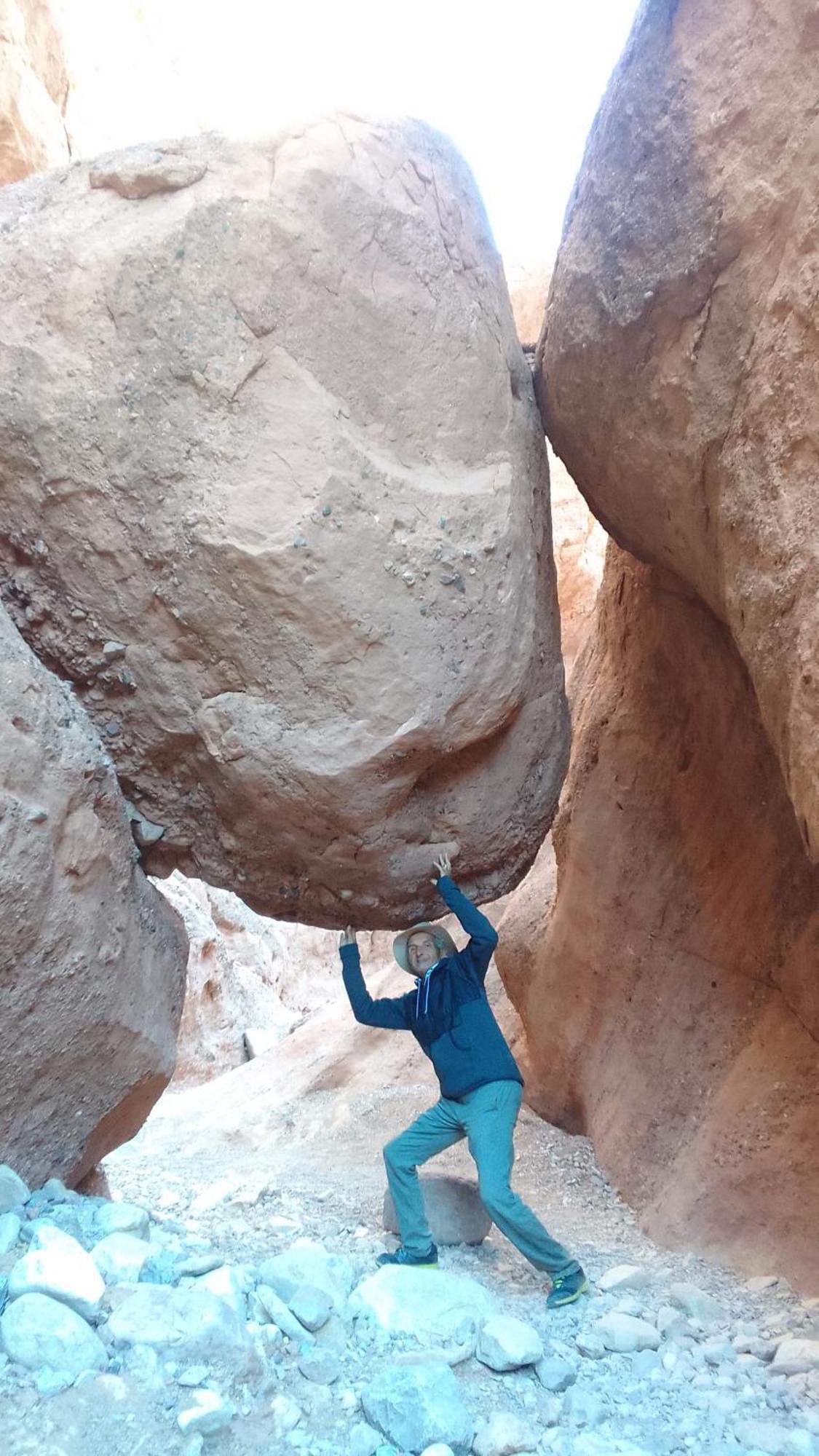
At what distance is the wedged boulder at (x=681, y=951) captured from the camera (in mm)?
3258

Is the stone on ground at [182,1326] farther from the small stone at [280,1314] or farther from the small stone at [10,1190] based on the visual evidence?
the small stone at [10,1190]

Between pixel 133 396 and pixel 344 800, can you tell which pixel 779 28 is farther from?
pixel 344 800

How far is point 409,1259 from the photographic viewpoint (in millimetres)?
2922

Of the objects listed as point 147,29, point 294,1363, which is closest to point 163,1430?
point 294,1363

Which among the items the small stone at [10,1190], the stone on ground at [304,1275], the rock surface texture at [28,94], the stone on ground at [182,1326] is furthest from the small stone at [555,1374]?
the rock surface texture at [28,94]

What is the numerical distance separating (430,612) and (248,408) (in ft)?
2.34

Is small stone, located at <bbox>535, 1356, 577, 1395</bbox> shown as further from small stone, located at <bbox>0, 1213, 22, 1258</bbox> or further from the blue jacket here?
small stone, located at <bbox>0, 1213, 22, 1258</bbox>

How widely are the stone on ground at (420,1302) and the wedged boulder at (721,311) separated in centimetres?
133

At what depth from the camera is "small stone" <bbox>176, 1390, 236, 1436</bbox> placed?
5.61ft

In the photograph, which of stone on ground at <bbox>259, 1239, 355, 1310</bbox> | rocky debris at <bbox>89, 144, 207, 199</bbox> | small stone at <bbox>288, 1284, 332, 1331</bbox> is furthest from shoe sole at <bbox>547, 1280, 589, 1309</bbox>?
rocky debris at <bbox>89, 144, 207, 199</bbox>

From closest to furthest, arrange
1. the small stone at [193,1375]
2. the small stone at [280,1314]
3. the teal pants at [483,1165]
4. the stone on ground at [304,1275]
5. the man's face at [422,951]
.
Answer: the small stone at [193,1375]
the small stone at [280,1314]
the stone on ground at [304,1275]
the teal pants at [483,1165]
the man's face at [422,951]

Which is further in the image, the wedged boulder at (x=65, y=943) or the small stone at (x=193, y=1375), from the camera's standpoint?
the wedged boulder at (x=65, y=943)

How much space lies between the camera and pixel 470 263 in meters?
3.17

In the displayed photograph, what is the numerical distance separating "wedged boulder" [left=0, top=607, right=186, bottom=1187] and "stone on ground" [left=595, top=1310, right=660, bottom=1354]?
137 cm
